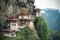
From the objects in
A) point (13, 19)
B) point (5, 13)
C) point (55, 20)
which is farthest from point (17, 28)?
point (55, 20)

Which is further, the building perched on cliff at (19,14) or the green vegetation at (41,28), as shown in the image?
the green vegetation at (41,28)

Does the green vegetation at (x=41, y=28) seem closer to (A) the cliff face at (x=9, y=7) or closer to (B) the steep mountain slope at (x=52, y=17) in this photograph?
(B) the steep mountain slope at (x=52, y=17)

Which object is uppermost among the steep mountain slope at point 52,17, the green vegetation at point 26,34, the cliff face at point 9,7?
the cliff face at point 9,7

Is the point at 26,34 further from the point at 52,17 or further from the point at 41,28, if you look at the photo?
the point at 52,17

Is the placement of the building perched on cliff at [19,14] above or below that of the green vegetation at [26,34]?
above

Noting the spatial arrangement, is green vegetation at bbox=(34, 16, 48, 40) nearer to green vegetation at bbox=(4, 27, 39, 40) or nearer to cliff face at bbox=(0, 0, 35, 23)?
green vegetation at bbox=(4, 27, 39, 40)

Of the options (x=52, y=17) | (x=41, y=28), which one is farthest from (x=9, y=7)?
(x=52, y=17)

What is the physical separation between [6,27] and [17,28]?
0.16 m

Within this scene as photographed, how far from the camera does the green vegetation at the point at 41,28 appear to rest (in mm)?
2174

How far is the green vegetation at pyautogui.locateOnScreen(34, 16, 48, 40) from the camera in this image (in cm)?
217

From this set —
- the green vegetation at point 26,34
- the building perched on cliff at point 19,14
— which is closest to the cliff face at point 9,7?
the building perched on cliff at point 19,14

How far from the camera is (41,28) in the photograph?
221 cm

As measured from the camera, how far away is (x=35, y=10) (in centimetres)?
216

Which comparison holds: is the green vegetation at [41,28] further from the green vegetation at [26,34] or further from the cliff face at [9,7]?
the cliff face at [9,7]
